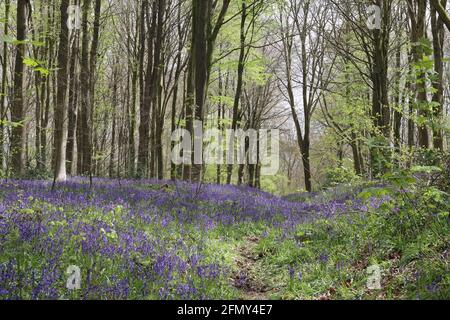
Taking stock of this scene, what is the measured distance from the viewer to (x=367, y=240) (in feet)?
19.7

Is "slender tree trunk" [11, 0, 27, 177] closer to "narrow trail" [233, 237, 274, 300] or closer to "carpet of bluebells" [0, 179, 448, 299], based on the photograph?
"carpet of bluebells" [0, 179, 448, 299]

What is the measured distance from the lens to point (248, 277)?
19.8 feet

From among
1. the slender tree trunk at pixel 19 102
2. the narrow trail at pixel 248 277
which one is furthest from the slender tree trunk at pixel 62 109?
the narrow trail at pixel 248 277

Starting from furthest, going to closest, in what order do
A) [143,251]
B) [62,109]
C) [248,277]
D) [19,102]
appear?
[19,102] → [62,109] → [248,277] → [143,251]

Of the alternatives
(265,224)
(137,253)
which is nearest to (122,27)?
(265,224)

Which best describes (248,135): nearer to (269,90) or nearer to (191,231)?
(269,90)

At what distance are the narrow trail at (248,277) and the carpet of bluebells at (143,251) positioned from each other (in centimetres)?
6

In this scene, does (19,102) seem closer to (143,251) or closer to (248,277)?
(143,251)

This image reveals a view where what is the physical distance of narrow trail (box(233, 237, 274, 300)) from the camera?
5.28 meters

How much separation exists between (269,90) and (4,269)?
107 ft

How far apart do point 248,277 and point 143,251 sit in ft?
5.59

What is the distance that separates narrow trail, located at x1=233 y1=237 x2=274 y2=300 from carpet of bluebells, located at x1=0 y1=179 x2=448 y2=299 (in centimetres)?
6

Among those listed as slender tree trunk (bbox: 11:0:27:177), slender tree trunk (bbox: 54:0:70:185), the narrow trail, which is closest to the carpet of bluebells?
the narrow trail

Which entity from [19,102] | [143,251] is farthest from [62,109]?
[143,251]
